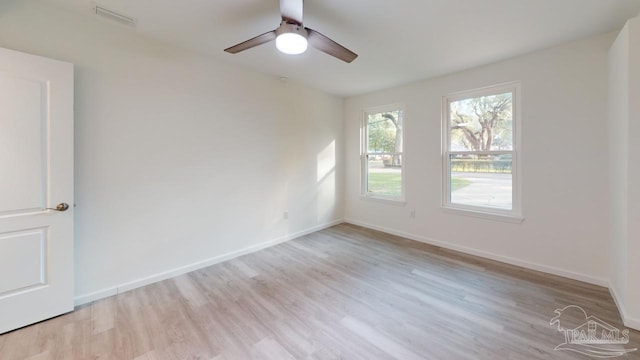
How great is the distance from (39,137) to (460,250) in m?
4.74

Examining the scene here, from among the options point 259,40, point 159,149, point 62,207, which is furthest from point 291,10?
point 62,207

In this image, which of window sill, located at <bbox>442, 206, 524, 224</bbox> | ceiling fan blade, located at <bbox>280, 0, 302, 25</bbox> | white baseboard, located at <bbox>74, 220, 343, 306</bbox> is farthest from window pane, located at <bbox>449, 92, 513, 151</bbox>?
white baseboard, located at <bbox>74, 220, 343, 306</bbox>

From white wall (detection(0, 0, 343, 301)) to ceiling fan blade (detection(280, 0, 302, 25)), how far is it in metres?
1.62

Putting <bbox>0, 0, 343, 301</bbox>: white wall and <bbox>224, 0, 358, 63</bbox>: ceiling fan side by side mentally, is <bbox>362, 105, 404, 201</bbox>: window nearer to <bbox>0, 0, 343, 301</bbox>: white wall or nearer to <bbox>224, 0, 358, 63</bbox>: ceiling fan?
<bbox>0, 0, 343, 301</bbox>: white wall

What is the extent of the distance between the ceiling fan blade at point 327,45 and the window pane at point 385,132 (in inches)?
90.9

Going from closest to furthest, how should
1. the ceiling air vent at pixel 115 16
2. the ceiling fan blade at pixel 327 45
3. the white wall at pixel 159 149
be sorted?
the ceiling fan blade at pixel 327 45 → the ceiling air vent at pixel 115 16 → the white wall at pixel 159 149

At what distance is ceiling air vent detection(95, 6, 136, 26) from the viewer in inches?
83.2

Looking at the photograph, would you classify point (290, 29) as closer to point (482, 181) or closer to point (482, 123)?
point (482, 123)

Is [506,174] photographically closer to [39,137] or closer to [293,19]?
[293,19]

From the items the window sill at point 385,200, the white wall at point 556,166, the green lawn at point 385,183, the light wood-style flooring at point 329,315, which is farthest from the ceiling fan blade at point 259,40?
the window sill at point 385,200

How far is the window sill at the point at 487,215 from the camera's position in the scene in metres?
3.10

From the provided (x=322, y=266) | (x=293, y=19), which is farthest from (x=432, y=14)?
(x=322, y=266)

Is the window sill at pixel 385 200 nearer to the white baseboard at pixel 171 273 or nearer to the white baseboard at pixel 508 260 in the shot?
the white baseboard at pixel 508 260

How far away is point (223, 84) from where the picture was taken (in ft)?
10.4
